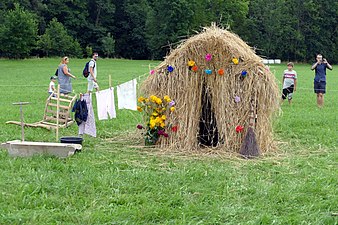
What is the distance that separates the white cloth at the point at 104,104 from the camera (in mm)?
10531

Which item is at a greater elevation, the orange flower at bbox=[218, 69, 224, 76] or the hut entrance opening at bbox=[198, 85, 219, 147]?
the orange flower at bbox=[218, 69, 224, 76]

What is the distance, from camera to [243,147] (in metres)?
8.36

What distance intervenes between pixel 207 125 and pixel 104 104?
2549mm

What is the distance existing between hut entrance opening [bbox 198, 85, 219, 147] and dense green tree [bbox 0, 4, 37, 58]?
145 ft

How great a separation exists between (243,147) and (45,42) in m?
48.5

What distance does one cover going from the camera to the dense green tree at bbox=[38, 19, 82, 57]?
54.1m

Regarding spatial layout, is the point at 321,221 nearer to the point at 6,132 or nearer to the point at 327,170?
the point at 327,170

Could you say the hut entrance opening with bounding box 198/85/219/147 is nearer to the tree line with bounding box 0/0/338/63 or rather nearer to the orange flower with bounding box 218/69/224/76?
the orange flower with bounding box 218/69/224/76

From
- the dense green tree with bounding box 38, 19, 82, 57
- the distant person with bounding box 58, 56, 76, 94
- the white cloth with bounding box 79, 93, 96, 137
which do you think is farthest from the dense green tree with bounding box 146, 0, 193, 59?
the white cloth with bounding box 79, 93, 96, 137

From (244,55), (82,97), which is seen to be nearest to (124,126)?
(82,97)

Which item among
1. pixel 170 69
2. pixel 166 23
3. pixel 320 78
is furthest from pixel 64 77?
pixel 166 23

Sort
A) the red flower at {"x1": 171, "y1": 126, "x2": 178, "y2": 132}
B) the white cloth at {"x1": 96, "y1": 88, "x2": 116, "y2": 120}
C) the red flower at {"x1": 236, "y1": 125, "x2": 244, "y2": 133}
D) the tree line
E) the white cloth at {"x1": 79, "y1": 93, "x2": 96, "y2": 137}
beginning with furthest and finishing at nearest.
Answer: the tree line < the white cloth at {"x1": 96, "y1": 88, "x2": 116, "y2": 120} < the white cloth at {"x1": 79, "y1": 93, "x2": 96, "y2": 137} < the red flower at {"x1": 171, "y1": 126, "x2": 178, "y2": 132} < the red flower at {"x1": 236, "y1": 125, "x2": 244, "y2": 133}

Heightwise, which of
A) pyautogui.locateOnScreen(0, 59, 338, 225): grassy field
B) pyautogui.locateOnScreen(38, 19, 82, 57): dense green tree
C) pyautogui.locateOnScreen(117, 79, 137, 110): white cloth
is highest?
pyautogui.locateOnScreen(38, 19, 82, 57): dense green tree

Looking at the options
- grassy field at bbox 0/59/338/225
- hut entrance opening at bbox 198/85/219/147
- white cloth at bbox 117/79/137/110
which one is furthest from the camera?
white cloth at bbox 117/79/137/110
